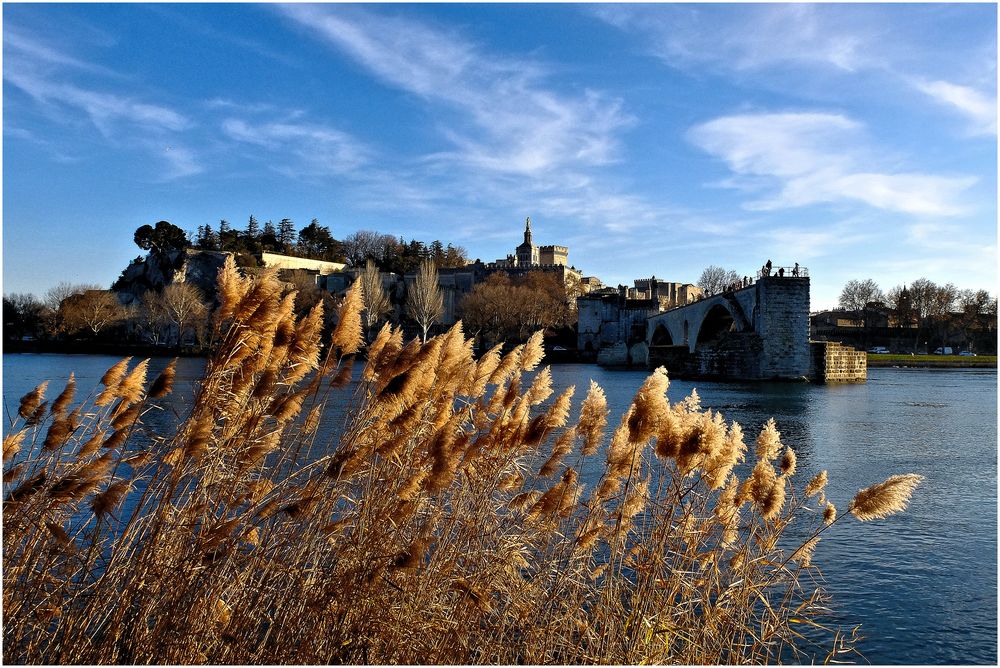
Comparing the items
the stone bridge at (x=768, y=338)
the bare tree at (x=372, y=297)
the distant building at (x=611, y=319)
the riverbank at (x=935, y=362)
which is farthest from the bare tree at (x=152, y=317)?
the riverbank at (x=935, y=362)

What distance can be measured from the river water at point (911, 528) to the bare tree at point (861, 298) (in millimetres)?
59338

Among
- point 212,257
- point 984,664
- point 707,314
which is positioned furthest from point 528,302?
point 984,664

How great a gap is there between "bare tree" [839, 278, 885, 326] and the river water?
195 feet

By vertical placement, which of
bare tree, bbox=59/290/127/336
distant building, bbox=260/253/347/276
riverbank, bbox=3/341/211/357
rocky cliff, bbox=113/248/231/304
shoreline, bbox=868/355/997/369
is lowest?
shoreline, bbox=868/355/997/369

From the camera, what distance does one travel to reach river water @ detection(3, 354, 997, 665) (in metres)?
6.23

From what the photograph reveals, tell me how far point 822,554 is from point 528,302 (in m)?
62.0

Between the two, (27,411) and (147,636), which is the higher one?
(27,411)

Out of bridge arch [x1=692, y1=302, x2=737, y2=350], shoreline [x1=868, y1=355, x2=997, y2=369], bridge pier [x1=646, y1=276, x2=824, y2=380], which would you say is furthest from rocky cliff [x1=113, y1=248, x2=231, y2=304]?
shoreline [x1=868, y1=355, x2=997, y2=369]

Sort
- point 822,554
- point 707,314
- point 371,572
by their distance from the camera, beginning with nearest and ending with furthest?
1. point 371,572
2. point 822,554
3. point 707,314

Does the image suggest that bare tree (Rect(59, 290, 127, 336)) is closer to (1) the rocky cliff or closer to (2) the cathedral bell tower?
(1) the rocky cliff

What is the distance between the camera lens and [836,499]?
411 inches

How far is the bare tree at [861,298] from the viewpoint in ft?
261

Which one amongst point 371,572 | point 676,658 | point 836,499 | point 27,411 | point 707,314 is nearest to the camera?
point 371,572

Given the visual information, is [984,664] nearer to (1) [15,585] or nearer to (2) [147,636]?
(2) [147,636]
